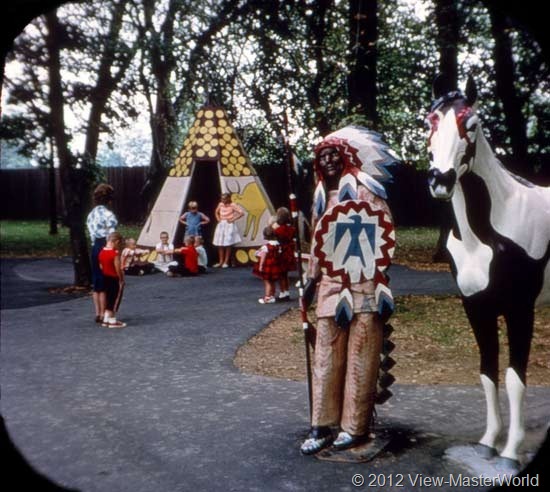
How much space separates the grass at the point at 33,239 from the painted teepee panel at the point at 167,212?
4650 mm

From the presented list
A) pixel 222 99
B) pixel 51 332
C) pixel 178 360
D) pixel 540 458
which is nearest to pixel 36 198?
pixel 222 99

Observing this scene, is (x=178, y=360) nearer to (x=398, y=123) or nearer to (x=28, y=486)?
(x=398, y=123)

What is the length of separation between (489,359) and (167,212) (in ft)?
41.8

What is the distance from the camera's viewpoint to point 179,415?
5312 millimetres

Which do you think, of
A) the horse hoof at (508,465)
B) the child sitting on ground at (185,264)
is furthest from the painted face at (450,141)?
the child sitting on ground at (185,264)

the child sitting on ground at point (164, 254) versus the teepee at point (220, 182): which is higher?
the teepee at point (220, 182)

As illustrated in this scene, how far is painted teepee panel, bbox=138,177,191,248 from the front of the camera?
1592cm

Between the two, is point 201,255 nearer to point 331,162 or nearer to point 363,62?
point 363,62

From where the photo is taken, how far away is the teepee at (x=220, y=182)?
16141 mm

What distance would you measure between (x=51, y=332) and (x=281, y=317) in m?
3.04

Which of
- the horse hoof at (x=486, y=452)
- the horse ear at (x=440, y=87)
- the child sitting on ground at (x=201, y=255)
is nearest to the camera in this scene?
the horse ear at (x=440, y=87)

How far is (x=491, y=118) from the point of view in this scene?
5742 mm

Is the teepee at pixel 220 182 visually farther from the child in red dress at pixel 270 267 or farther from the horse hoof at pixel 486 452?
the horse hoof at pixel 486 452

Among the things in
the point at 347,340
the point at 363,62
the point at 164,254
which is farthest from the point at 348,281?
the point at 164,254
